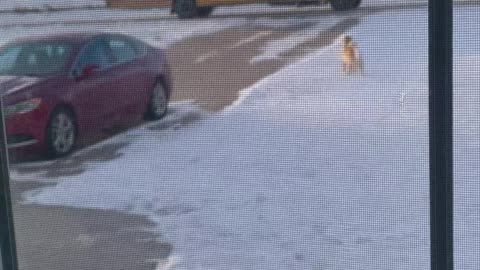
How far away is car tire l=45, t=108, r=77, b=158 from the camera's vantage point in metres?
3.71

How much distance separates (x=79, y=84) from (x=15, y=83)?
22 centimetres

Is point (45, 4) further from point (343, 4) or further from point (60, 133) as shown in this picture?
point (343, 4)

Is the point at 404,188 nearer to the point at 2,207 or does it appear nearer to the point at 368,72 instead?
the point at 368,72

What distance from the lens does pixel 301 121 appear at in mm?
3375

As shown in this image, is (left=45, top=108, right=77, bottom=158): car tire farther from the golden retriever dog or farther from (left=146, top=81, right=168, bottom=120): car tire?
the golden retriever dog

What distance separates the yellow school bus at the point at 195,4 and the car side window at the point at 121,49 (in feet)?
0.48

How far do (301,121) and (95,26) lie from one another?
2.57 ft

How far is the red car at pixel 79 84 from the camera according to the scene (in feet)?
11.8

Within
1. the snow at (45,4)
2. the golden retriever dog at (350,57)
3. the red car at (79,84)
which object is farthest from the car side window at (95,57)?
the golden retriever dog at (350,57)

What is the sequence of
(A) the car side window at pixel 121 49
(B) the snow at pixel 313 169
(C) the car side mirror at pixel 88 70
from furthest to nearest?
A: 1. (C) the car side mirror at pixel 88 70
2. (A) the car side window at pixel 121 49
3. (B) the snow at pixel 313 169

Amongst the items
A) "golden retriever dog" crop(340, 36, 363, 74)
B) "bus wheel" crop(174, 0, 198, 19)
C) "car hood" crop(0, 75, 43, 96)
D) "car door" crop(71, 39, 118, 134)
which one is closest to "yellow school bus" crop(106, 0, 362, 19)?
"bus wheel" crop(174, 0, 198, 19)

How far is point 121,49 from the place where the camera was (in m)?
3.62

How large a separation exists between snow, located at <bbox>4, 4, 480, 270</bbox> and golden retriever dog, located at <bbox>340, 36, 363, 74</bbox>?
0.02 metres

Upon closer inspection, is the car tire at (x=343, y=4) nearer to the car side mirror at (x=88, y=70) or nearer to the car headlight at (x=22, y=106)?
the car side mirror at (x=88, y=70)
